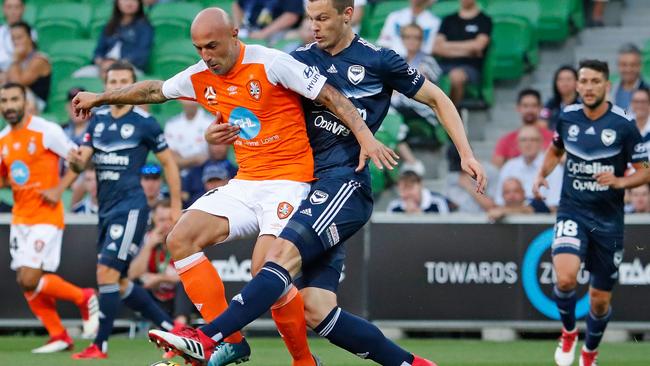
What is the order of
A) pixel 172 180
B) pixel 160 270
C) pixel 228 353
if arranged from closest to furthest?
pixel 228 353 < pixel 172 180 < pixel 160 270

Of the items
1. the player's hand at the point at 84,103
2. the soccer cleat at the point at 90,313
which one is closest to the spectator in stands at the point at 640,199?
the soccer cleat at the point at 90,313

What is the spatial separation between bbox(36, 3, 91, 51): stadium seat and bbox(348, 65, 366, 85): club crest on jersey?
1069cm

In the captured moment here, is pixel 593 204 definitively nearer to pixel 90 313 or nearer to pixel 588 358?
pixel 588 358

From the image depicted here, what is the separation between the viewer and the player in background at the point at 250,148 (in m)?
7.11

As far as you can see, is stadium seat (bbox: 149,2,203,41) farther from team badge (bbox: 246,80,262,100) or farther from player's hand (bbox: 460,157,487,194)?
player's hand (bbox: 460,157,487,194)

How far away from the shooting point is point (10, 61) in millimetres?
16562

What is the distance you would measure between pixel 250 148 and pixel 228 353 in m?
1.23

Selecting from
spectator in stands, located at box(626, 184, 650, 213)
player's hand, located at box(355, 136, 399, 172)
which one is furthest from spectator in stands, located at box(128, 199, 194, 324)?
player's hand, located at box(355, 136, 399, 172)

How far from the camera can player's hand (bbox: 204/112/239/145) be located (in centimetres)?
711


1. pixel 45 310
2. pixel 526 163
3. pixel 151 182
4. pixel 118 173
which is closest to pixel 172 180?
pixel 118 173

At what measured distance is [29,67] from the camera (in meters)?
15.9

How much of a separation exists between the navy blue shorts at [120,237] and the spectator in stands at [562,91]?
→ 16.5 ft

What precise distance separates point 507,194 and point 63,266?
4662 millimetres

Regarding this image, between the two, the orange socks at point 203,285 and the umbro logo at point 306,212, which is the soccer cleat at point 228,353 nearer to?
the orange socks at point 203,285
